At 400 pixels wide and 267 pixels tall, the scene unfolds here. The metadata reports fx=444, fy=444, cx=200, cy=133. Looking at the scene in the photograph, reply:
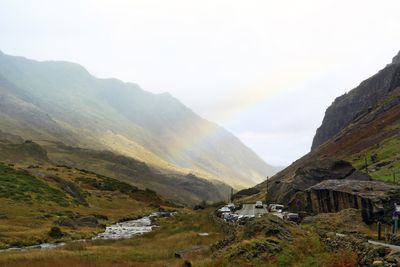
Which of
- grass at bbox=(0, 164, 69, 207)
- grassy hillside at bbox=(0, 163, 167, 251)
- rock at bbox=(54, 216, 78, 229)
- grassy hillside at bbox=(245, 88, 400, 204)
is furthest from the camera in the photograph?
grassy hillside at bbox=(245, 88, 400, 204)

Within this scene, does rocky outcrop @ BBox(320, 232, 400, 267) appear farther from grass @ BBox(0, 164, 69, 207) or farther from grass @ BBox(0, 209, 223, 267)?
grass @ BBox(0, 164, 69, 207)

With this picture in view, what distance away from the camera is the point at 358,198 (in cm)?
5181

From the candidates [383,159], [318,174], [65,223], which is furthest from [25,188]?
[383,159]

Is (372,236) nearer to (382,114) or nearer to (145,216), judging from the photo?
(145,216)

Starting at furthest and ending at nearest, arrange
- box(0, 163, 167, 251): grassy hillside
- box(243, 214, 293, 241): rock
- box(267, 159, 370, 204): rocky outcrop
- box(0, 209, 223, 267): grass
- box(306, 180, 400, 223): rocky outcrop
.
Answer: box(267, 159, 370, 204): rocky outcrop
box(0, 163, 167, 251): grassy hillside
box(306, 180, 400, 223): rocky outcrop
box(0, 209, 223, 267): grass
box(243, 214, 293, 241): rock

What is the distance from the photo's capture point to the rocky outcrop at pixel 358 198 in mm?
46594

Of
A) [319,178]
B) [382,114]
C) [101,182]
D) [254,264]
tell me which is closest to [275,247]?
[254,264]

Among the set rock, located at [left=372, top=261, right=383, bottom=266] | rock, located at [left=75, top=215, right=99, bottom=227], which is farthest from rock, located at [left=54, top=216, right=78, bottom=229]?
rock, located at [left=372, top=261, right=383, bottom=266]

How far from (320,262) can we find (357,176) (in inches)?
2198

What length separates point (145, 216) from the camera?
107000mm

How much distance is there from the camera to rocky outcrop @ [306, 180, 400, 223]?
4659cm

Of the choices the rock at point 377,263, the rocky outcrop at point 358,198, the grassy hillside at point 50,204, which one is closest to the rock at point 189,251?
the rocky outcrop at point 358,198

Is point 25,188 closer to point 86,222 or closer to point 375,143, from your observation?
point 86,222

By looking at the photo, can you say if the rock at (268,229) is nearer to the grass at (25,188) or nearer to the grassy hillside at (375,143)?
the grassy hillside at (375,143)
